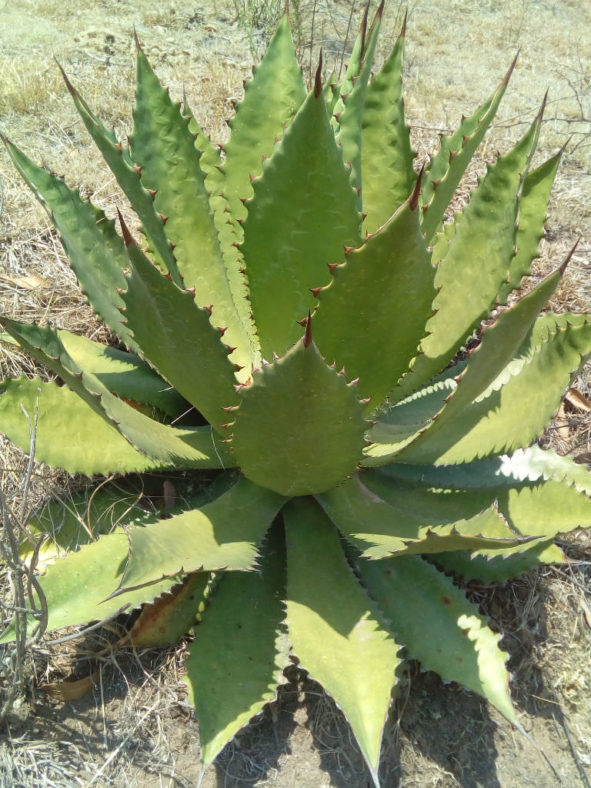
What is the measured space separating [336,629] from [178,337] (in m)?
0.61

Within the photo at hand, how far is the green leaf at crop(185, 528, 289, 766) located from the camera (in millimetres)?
1194

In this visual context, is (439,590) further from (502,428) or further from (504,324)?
(504,324)

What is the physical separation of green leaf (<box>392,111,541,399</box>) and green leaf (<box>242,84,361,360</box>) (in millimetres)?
251

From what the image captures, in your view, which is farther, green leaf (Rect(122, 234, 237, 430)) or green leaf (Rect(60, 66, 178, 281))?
green leaf (Rect(60, 66, 178, 281))

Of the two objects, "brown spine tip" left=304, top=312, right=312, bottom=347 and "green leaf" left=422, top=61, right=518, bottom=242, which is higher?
"green leaf" left=422, top=61, right=518, bottom=242

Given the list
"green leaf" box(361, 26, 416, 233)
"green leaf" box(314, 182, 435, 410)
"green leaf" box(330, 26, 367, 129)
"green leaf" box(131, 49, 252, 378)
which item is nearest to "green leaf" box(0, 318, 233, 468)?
"green leaf" box(131, 49, 252, 378)

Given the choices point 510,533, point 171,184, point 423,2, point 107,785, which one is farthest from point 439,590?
point 423,2

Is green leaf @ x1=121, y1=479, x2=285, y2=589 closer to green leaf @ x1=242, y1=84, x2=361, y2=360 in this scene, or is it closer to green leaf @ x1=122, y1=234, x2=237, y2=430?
green leaf @ x1=122, y1=234, x2=237, y2=430

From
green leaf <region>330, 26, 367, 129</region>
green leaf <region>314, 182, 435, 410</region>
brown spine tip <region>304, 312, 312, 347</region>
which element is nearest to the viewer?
brown spine tip <region>304, 312, 312, 347</region>

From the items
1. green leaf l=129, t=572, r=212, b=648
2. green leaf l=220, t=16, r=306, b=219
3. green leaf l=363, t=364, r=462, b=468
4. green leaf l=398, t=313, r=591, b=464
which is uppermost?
green leaf l=220, t=16, r=306, b=219

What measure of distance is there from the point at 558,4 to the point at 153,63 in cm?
286

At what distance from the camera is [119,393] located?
1.56 metres

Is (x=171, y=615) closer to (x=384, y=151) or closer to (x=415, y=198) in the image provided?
(x=415, y=198)

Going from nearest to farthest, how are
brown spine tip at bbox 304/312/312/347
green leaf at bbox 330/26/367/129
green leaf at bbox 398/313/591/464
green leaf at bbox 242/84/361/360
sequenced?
1. brown spine tip at bbox 304/312/312/347
2. green leaf at bbox 242/84/361/360
3. green leaf at bbox 398/313/591/464
4. green leaf at bbox 330/26/367/129
